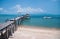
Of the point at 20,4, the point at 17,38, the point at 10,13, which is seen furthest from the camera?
the point at 10,13

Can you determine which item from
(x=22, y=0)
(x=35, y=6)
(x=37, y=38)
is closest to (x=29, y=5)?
(x=35, y=6)

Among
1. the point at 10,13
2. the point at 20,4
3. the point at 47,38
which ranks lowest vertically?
the point at 47,38

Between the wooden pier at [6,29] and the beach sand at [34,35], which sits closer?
the wooden pier at [6,29]

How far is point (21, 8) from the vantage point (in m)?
5.74

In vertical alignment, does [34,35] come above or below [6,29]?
below

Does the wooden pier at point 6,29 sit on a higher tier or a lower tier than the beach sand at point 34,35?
higher

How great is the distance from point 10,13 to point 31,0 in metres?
1.18

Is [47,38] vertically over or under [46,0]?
under

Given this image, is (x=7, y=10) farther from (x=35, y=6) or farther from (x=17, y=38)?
(x=17, y=38)

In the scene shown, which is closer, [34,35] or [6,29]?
[6,29]

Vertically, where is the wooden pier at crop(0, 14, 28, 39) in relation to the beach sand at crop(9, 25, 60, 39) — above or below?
above

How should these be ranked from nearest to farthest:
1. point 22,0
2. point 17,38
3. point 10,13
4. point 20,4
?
point 17,38 < point 22,0 < point 20,4 < point 10,13

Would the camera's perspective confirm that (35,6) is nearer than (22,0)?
No

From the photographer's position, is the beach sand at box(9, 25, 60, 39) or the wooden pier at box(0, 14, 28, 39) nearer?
the wooden pier at box(0, 14, 28, 39)
